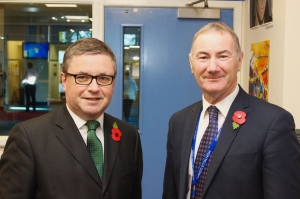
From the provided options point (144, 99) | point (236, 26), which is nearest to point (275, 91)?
point (236, 26)

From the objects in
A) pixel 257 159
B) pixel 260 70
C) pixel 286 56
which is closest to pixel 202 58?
pixel 257 159

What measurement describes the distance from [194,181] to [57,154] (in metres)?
0.61

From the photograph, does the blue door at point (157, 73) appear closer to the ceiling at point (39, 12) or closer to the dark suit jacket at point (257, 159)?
the ceiling at point (39, 12)

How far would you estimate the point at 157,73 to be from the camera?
3578mm

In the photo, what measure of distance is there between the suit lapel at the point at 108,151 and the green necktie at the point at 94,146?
0.07ft

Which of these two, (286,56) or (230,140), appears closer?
(230,140)

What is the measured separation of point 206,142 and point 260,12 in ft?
5.16

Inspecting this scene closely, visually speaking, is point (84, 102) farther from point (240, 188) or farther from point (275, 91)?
point (275, 91)

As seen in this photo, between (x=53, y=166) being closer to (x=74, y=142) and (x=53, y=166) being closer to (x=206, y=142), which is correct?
(x=74, y=142)

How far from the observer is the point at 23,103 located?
3678mm

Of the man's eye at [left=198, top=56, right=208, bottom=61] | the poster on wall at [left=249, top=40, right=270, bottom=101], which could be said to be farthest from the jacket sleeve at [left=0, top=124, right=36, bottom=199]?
the poster on wall at [left=249, top=40, right=270, bottom=101]

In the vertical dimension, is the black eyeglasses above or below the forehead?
below

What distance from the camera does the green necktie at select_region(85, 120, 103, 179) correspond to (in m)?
1.85

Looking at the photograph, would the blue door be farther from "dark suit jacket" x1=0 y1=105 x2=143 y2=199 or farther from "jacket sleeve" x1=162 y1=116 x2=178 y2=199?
"dark suit jacket" x1=0 y1=105 x2=143 y2=199
